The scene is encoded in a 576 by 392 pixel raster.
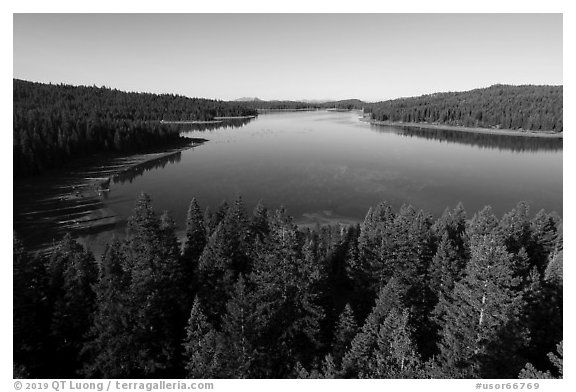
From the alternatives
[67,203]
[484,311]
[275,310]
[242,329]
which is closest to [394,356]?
[484,311]

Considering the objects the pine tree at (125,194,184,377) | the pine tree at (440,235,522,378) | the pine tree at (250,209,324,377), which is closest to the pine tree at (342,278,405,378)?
the pine tree at (250,209,324,377)

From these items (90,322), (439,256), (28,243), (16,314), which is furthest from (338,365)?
(28,243)

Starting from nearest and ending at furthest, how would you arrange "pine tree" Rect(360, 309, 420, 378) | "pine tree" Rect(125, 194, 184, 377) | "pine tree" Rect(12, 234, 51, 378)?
"pine tree" Rect(360, 309, 420, 378)
"pine tree" Rect(125, 194, 184, 377)
"pine tree" Rect(12, 234, 51, 378)

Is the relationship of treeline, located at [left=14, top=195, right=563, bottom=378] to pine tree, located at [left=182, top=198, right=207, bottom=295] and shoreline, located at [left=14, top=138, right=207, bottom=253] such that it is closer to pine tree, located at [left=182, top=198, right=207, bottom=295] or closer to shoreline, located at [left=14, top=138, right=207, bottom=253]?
pine tree, located at [left=182, top=198, right=207, bottom=295]

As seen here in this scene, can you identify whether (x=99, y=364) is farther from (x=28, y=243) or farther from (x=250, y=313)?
(x=28, y=243)

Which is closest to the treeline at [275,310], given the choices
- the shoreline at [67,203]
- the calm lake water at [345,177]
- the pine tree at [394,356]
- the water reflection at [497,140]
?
the pine tree at [394,356]

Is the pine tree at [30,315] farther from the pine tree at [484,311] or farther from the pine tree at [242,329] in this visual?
the pine tree at [484,311]
